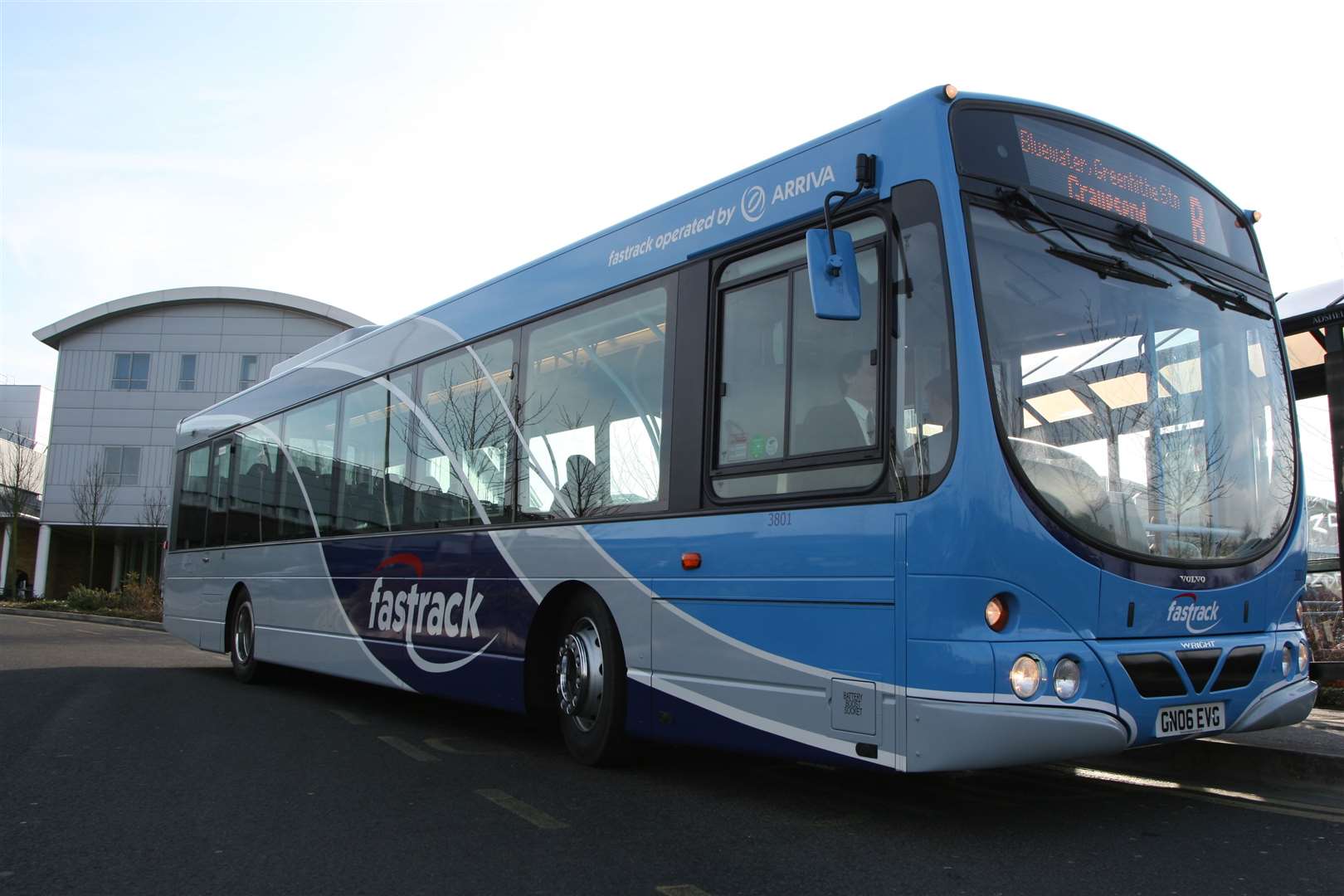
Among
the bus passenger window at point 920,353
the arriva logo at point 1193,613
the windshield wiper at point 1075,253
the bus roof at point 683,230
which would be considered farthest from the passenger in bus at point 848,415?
the arriva logo at point 1193,613

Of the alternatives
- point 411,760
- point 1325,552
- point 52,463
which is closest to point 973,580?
point 411,760

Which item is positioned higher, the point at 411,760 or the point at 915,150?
the point at 915,150

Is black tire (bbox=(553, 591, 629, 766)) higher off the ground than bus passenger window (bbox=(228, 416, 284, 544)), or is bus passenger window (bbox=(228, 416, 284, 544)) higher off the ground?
bus passenger window (bbox=(228, 416, 284, 544))

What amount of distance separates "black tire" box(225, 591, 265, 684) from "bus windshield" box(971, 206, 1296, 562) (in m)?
9.50

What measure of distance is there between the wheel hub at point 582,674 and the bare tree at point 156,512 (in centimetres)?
4030

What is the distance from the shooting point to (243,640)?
12.3 meters

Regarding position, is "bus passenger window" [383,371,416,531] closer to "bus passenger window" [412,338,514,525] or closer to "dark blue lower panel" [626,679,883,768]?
"bus passenger window" [412,338,514,525]

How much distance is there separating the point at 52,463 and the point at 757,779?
1905 inches

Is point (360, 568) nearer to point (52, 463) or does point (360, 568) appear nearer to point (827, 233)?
point (827, 233)

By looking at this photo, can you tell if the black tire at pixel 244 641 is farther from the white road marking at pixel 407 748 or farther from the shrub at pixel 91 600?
the shrub at pixel 91 600

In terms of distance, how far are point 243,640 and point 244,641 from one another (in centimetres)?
4

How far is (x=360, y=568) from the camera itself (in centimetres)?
969

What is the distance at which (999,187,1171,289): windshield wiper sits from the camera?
519 cm

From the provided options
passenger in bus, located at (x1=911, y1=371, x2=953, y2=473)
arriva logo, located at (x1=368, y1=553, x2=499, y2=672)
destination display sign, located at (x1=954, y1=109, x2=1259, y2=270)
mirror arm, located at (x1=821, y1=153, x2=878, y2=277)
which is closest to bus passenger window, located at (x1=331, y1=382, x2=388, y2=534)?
arriva logo, located at (x1=368, y1=553, x2=499, y2=672)
